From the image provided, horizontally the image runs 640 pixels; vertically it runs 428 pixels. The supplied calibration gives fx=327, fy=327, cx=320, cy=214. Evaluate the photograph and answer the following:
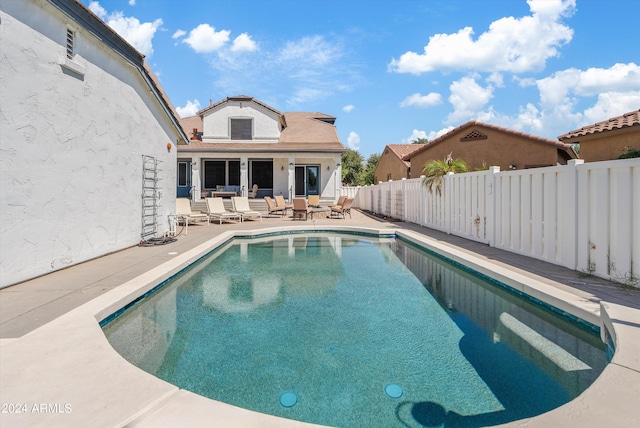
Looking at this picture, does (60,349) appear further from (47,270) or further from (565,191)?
(565,191)

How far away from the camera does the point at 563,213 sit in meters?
5.45

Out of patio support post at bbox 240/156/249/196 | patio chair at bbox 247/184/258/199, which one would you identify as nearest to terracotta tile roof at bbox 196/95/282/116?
patio support post at bbox 240/156/249/196

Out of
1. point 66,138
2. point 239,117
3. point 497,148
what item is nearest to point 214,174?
point 239,117

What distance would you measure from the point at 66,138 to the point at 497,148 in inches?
754

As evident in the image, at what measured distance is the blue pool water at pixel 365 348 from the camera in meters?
2.68

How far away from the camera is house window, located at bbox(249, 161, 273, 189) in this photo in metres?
21.9

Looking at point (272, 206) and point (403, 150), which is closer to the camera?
point (272, 206)

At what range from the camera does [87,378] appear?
2387 millimetres

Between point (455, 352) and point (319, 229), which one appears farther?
point (319, 229)

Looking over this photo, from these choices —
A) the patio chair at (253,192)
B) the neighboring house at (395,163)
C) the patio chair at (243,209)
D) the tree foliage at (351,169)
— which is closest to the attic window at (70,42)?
the patio chair at (243,209)

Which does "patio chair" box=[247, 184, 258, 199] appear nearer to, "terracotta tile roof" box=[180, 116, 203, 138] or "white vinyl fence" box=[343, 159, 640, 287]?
"terracotta tile roof" box=[180, 116, 203, 138]

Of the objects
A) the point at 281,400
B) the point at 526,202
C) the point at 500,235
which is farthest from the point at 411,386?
the point at 500,235

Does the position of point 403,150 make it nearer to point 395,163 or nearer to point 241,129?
point 395,163

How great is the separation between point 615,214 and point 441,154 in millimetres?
16803
